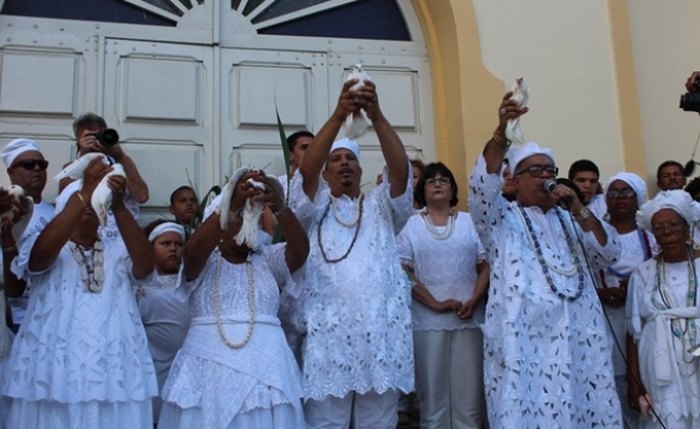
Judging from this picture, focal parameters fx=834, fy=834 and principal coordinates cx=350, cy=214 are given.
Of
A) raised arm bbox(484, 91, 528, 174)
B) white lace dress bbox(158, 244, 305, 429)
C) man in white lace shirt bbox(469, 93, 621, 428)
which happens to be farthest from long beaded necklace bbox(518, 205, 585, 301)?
white lace dress bbox(158, 244, 305, 429)

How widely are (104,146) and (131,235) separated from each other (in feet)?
1.99

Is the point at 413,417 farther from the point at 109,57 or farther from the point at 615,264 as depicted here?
the point at 109,57

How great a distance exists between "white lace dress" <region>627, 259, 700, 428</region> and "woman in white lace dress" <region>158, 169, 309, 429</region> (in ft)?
5.77

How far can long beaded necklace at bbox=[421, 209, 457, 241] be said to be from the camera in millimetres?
4480

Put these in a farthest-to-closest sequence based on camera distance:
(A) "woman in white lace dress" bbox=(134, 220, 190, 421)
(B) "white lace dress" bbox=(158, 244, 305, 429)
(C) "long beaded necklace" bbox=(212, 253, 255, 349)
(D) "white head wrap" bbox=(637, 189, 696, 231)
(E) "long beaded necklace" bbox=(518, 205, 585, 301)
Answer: (D) "white head wrap" bbox=(637, 189, 696, 231) → (A) "woman in white lace dress" bbox=(134, 220, 190, 421) → (E) "long beaded necklace" bbox=(518, 205, 585, 301) → (C) "long beaded necklace" bbox=(212, 253, 255, 349) → (B) "white lace dress" bbox=(158, 244, 305, 429)

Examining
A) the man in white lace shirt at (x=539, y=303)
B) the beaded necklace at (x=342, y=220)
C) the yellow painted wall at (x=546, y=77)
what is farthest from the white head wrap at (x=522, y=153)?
the yellow painted wall at (x=546, y=77)

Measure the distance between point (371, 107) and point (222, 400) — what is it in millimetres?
1454

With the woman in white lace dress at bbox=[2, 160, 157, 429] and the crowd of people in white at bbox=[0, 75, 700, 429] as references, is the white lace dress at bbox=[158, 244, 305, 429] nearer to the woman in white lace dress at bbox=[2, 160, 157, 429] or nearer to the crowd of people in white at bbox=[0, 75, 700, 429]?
the crowd of people in white at bbox=[0, 75, 700, 429]

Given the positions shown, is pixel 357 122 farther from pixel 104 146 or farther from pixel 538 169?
pixel 104 146

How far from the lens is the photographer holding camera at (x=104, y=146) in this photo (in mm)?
3869

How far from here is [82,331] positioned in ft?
11.1

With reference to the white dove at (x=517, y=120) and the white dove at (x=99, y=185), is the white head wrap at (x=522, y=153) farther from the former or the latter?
the white dove at (x=99, y=185)

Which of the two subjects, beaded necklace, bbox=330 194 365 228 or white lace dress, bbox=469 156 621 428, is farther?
beaded necklace, bbox=330 194 365 228

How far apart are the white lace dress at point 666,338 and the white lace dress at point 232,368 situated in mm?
1758
